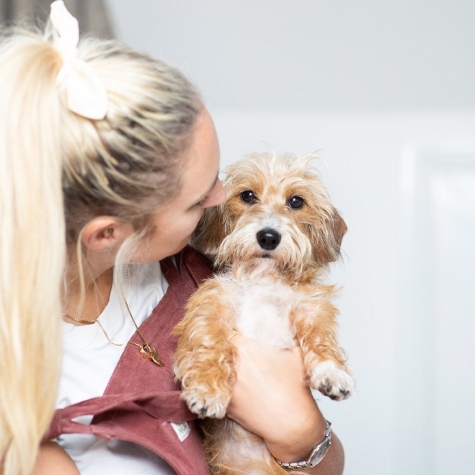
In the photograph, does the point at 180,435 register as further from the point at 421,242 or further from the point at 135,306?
the point at 421,242

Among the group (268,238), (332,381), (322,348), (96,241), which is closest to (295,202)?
(268,238)

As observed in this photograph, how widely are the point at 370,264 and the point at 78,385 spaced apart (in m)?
1.53

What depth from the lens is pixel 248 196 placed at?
1961 millimetres

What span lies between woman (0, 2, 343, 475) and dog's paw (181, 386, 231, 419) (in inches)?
1.3

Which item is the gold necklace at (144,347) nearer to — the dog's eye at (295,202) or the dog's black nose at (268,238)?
the dog's black nose at (268,238)

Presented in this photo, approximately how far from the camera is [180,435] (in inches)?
60.9

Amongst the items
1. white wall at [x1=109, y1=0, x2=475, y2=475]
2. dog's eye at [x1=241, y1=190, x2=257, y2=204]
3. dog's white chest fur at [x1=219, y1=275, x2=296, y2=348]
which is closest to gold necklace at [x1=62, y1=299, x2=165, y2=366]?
dog's white chest fur at [x1=219, y1=275, x2=296, y2=348]

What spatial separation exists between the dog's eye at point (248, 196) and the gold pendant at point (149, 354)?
54 cm

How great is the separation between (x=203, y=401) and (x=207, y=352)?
13cm

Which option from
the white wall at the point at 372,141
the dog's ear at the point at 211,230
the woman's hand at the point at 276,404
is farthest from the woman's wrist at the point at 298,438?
the white wall at the point at 372,141

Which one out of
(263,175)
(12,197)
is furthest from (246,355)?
(12,197)

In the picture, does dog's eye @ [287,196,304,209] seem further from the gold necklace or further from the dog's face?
the gold necklace

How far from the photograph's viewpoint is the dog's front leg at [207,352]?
1.54 metres

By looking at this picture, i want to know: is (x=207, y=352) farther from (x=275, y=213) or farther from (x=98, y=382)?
(x=275, y=213)
